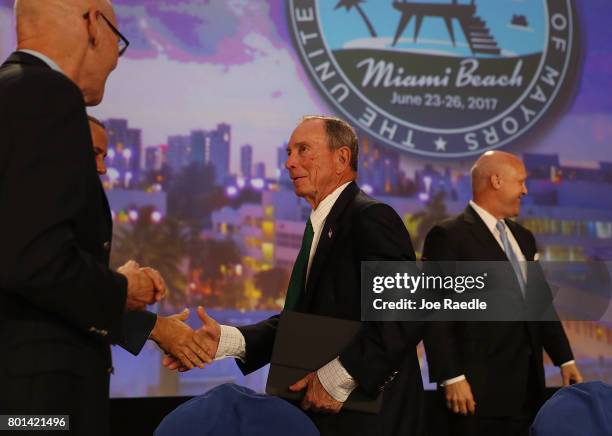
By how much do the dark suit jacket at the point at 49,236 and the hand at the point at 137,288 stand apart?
53 mm

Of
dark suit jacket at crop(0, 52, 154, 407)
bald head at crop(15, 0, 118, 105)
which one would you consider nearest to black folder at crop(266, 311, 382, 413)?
A: dark suit jacket at crop(0, 52, 154, 407)

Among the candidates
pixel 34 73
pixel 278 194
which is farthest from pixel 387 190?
pixel 34 73

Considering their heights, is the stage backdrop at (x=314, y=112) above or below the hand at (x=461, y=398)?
above

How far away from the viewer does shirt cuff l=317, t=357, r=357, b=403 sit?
2150 mm

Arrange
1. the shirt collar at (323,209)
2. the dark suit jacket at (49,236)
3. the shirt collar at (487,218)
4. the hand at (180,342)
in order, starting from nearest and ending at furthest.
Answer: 1. the dark suit jacket at (49,236)
2. the hand at (180,342)
3. the shirt collar at (323,209)
4. the shirt collar at (487,218)

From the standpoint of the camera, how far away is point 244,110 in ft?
14.1

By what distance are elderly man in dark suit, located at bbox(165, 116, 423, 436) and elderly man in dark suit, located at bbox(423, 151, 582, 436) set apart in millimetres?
898

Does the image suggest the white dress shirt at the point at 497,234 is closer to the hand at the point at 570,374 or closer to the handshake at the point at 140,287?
the hand at the point at 570,374

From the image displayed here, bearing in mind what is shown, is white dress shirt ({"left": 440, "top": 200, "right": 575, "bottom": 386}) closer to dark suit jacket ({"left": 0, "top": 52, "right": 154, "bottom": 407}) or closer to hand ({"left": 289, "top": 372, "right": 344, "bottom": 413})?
hand ({"left": 289, "top": 372, "right": 344, "bottom": 413})

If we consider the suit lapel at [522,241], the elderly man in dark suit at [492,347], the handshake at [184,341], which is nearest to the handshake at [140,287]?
the handshake at [184,341]

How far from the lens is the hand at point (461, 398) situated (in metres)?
3.20

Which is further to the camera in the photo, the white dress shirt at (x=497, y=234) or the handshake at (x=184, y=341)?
the white dress shirt at (x=497, y=234)

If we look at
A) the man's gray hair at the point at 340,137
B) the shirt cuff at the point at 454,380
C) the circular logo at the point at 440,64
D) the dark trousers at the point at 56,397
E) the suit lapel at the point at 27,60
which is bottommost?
the shirt cuff at the point at 454,380

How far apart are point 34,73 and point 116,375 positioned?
2.82 meters
